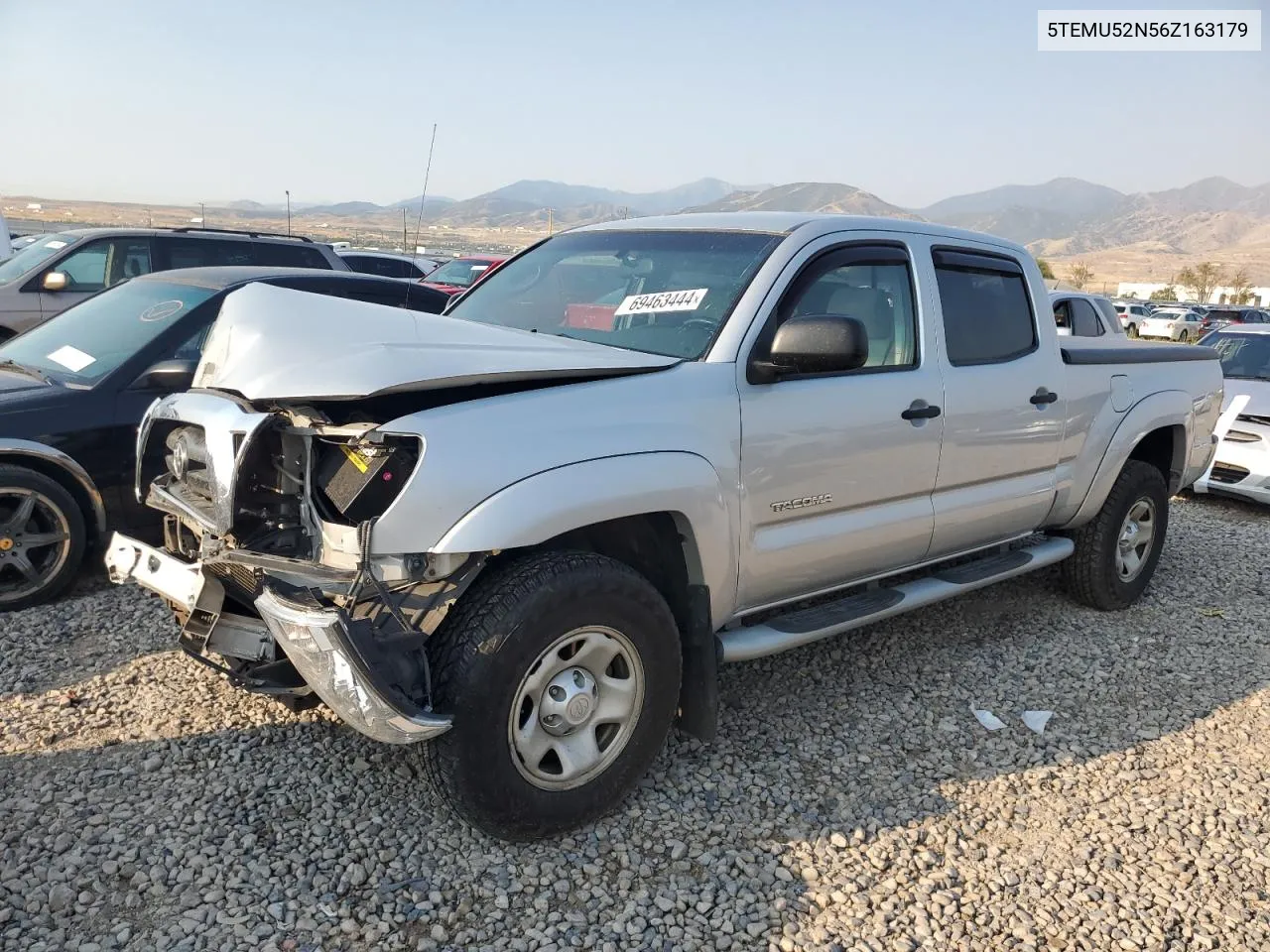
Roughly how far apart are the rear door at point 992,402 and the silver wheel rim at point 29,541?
408 centimetres

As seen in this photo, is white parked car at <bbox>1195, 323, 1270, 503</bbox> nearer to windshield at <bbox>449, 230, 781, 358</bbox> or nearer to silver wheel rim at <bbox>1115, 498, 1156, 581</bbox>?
silver wheel rim at <bbox>1115, 498, 1156, 581</bbox>

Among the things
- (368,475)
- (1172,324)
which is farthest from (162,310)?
(1172,324)

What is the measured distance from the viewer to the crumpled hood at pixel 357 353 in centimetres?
254

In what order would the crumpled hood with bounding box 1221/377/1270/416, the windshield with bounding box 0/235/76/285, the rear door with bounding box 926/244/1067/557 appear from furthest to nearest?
the windshield with bounding box 0/235/76/285 < the crumpled hood with bounding box 1221/377/1270/416 < the rear door with bounding box 926/244/1067/557

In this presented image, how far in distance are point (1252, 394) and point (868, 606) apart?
6581 mm

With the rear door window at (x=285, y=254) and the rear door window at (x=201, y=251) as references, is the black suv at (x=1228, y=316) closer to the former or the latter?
the rear door window at (x=285, y=254)

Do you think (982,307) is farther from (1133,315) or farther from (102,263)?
(1133,315)

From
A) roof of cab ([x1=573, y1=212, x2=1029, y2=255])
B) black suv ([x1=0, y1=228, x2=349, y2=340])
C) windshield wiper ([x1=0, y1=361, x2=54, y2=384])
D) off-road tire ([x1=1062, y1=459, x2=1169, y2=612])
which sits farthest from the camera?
black suv ([x1=0, y1=228, x2=349, y2=340])

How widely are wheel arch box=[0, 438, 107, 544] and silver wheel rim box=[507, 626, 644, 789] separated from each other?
9.75 feet

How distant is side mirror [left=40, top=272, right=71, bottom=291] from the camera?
7965 millimetres

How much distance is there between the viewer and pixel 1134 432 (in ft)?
16.2

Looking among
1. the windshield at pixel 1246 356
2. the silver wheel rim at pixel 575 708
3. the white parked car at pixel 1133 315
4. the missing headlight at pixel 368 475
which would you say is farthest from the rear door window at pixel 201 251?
the white parked car at pixel 1133 315

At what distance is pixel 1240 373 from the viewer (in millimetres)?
8859

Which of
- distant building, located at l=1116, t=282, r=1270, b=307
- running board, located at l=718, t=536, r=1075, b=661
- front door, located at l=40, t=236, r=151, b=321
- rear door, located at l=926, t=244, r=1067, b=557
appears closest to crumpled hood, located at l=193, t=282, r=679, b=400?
running board, located at l=718, t=536, r=1075, b=661
